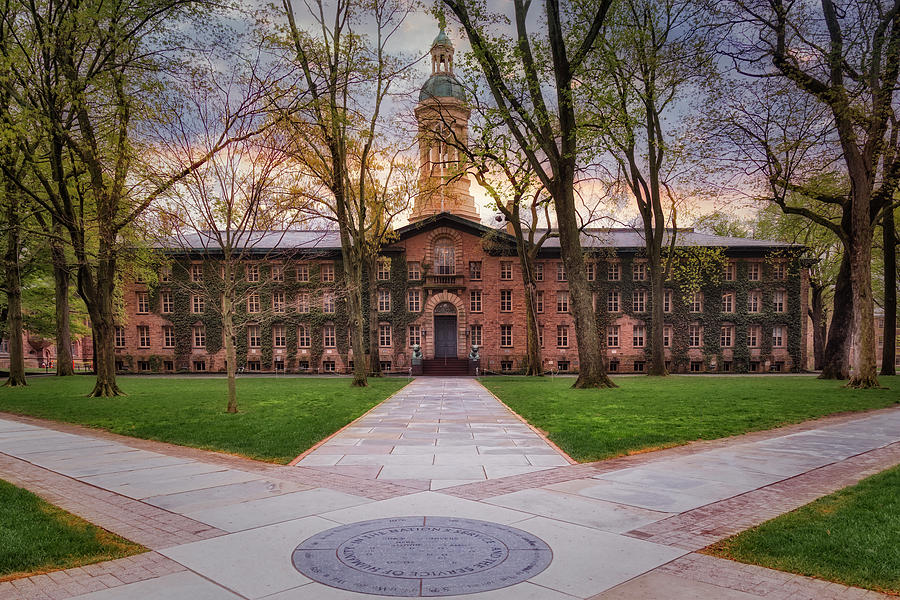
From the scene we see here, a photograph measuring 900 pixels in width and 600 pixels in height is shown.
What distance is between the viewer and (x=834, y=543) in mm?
5270

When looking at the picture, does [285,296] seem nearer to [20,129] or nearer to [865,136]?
[20,129]

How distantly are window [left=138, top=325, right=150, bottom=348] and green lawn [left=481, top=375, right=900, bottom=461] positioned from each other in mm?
32432

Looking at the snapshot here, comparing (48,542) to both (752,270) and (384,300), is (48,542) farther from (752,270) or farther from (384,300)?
(752,270)

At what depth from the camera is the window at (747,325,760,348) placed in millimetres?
45312

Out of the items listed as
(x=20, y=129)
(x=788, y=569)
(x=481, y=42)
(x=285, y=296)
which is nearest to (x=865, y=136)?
(x=481, y=42)

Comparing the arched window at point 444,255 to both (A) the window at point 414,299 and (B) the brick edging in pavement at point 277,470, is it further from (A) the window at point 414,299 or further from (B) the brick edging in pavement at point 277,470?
(B) the brick edging in pavement at point 277,470

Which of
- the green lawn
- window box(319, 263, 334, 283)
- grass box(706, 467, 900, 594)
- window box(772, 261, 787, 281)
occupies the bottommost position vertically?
the green lawn

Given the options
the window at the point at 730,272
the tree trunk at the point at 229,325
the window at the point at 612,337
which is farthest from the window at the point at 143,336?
the window at the point at 730,272

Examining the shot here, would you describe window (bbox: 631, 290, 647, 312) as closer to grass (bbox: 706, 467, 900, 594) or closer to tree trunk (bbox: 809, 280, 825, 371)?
tree trunk (bbox: 809, 280, 825, 371)

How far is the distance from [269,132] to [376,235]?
49.0 feet

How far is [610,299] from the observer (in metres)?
45.2

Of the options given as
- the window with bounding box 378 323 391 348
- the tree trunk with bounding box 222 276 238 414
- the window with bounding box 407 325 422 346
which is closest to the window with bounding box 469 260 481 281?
the window with bounding box 407 325 422 346

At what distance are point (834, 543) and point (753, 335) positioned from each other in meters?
44.6

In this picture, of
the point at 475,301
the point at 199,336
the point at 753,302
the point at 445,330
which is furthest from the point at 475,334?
the point at 753,302
